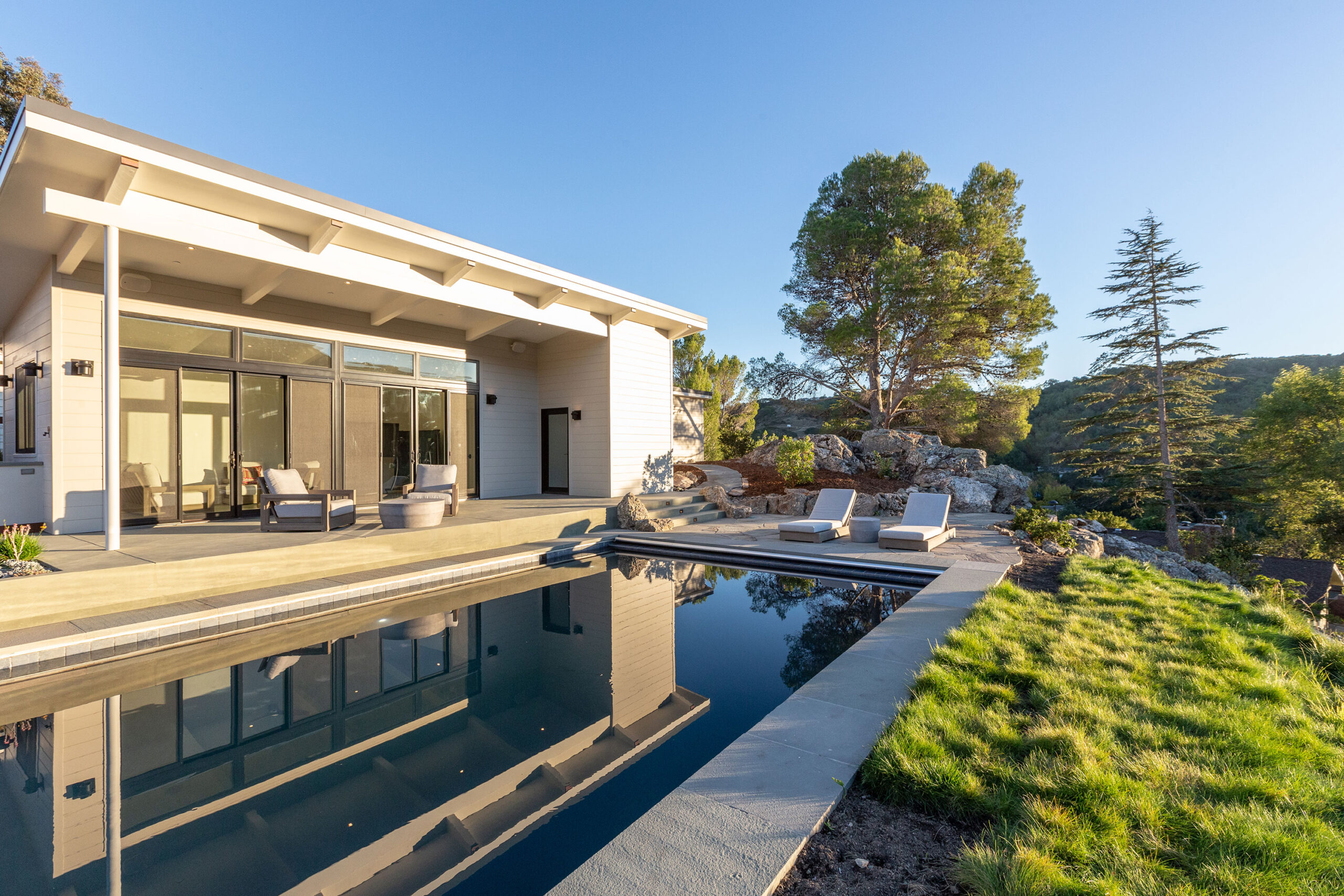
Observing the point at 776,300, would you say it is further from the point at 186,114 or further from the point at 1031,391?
the point at 186,114

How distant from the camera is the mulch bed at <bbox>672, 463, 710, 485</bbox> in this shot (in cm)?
1341

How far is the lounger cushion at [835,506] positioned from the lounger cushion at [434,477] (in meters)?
5.67

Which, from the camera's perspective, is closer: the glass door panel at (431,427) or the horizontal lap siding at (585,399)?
the glass door panel at (431,427)

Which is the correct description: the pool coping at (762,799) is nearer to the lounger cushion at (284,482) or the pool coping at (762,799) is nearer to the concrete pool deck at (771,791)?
the concrete pool deck at (771,791)

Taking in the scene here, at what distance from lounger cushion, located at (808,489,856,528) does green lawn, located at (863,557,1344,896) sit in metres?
4.60

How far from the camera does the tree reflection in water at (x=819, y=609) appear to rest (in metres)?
4.32

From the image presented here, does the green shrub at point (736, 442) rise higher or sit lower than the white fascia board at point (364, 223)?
lower

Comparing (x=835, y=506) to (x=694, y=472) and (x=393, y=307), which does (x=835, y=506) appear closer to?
(x=694, y=472)

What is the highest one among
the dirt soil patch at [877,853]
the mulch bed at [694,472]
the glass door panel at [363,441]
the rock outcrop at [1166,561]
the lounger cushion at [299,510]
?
the glass door panel at [363,441]

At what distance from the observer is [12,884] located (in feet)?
6.72

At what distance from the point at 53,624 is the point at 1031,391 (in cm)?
1842

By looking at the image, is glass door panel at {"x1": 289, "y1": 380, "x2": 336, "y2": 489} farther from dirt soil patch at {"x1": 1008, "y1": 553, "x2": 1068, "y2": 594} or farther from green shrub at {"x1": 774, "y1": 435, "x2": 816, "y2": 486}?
dirt soil patch at {"x1": 1008, "y1": 553, "x2": 1068, "y2": 594}

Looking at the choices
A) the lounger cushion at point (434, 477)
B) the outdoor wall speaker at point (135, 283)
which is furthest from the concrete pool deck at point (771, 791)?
the outdoor wall speaker at point (135, 283)

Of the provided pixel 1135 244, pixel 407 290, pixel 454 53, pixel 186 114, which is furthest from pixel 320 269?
pixel 1135 244
